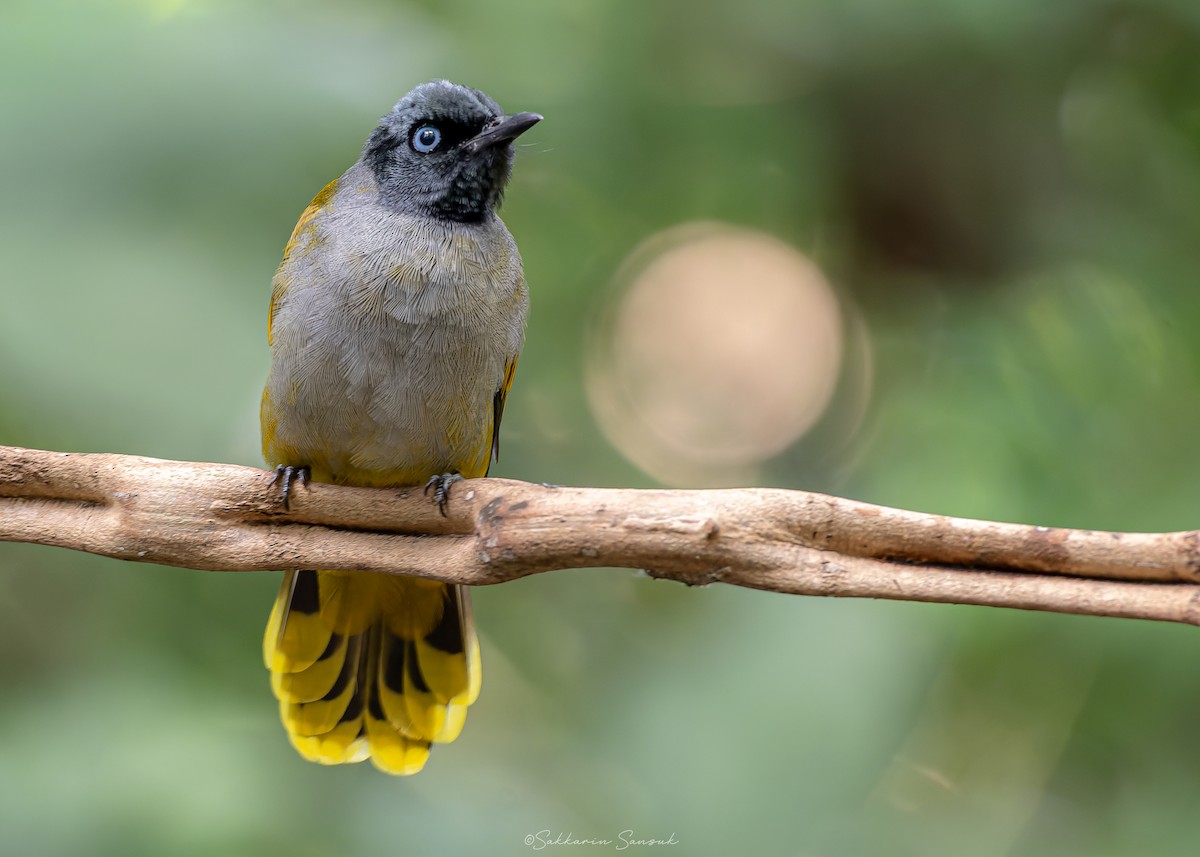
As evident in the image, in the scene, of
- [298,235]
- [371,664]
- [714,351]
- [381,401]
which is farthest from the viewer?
[714,351]

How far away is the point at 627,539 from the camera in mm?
2301

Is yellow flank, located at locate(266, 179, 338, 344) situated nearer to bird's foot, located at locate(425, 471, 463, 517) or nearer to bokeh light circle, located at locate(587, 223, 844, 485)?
bird's foot, located at locate(425, 471, 463, 517)

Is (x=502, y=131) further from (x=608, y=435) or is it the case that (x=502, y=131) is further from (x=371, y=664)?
(x=608, y=435)

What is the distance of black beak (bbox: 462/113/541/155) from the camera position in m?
3.55

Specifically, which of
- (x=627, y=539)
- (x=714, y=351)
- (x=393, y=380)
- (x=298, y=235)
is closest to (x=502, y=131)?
(x=298, y=235)

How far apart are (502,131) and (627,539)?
169cm

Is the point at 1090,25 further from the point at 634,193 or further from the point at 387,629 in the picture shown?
the point at 387,629

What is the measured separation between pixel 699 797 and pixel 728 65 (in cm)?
295

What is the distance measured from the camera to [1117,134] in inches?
196

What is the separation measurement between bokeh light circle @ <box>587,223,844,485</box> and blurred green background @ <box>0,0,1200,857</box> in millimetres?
455

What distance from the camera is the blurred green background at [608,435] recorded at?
384 cm

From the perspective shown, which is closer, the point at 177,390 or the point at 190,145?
the point at 177,390

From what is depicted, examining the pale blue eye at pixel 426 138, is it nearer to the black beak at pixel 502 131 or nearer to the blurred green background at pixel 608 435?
the black beak at pixel 502 131

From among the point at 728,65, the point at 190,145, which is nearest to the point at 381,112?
the point at 190,145
